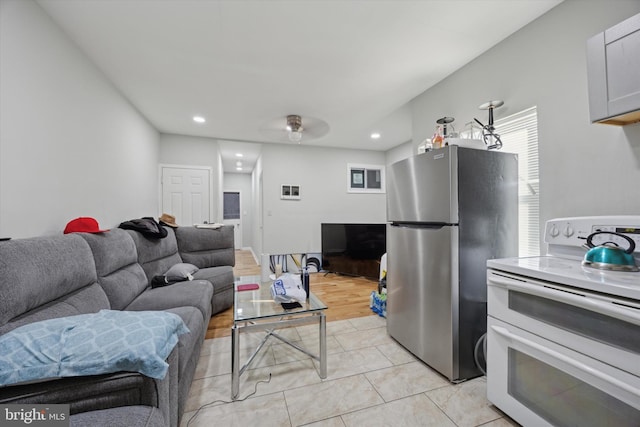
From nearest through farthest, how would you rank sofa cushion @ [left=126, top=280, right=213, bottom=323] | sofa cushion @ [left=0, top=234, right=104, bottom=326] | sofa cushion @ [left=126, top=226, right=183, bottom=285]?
sofa cushion @ [left=0, top=234, right=104, bottom=326] < sofa cushion @ [left=126, top=280, right=213, bottom=323] < sofa cushion @ [left=126, top=226, right=183, bottom=285]

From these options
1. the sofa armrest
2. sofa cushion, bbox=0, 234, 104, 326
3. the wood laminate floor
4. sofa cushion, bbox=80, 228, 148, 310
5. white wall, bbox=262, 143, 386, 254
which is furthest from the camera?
white wall, bbox=262, 143, 386, 254

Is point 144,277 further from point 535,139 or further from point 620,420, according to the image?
point 535,139

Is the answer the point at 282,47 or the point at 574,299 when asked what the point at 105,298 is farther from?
the point at 574,299

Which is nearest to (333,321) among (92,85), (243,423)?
(243,423)

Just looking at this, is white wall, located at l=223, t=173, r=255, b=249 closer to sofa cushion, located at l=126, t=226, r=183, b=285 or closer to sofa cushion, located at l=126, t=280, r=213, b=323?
sofa cushion, located at l=126, t=226, r=183, b=285

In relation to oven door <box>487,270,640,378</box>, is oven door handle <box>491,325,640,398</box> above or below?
below

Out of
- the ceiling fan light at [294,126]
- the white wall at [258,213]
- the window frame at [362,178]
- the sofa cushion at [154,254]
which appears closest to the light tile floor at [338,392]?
the sofa cushion at [154,254]

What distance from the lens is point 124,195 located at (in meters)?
3.16

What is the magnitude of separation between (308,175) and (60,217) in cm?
383

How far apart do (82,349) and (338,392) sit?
1459mm

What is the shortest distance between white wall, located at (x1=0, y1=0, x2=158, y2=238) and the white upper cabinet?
338 cm

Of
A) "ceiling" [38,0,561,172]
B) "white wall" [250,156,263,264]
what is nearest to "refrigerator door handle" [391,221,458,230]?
"ceiling" [38,0,561,172]

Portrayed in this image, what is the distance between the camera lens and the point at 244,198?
8.73 meters

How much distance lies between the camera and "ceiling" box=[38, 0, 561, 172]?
1.75 metres
